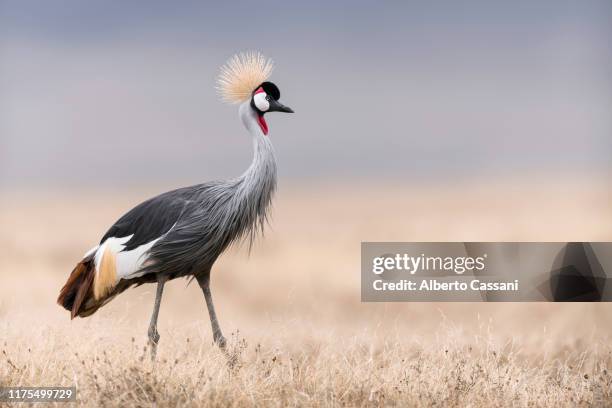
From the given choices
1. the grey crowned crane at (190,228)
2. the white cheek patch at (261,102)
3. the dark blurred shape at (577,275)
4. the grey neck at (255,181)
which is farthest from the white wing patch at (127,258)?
the dark blurred shape at (577,275)

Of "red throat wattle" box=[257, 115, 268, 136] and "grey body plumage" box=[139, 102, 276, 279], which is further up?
"red throat wattle" box=[257, 115, 268, 136]

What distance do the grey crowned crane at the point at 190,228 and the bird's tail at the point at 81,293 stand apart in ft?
0.03

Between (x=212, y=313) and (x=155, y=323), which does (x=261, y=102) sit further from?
(x=155, y=323)

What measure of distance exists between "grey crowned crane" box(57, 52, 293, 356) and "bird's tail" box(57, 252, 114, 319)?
A: 0.03ft

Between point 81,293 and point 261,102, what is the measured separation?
2656mm

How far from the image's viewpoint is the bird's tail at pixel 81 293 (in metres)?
8.38

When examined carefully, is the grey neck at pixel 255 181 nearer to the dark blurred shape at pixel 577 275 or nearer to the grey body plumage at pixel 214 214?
the grey body plumage at pixel 214 214

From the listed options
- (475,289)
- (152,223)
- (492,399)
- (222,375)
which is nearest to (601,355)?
(475,289)

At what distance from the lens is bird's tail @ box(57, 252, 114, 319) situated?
8375 mm

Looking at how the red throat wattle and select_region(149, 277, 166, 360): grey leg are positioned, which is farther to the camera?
the red throat wattle

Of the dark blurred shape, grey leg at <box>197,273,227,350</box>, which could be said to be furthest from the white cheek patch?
the dark blurred shape

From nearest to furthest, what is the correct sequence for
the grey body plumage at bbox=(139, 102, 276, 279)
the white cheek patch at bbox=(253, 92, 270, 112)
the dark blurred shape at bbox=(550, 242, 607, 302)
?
the grey body plumage at bbox=(139, 102, 276, 279) < the white cheek patch at bbox=(253, 92, 270, 112) < the dark blurred shape at bbox=(550, 242, 607, 302)

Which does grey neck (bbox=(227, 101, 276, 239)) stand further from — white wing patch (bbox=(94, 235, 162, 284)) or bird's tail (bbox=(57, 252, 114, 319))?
bird's tail (bbox=(57, 252, 114, 319))

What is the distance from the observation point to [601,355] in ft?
30.5
